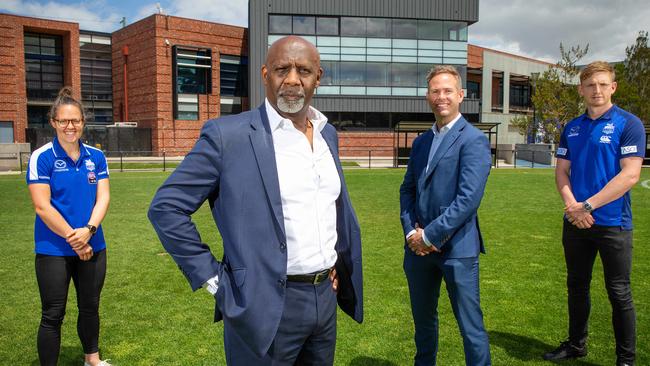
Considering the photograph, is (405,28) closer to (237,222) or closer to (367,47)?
(367,47)

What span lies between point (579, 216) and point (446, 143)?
4.27 feet

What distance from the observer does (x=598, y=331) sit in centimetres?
497

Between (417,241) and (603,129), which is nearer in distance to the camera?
(417,241)

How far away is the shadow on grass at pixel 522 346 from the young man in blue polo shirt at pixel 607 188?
664mm

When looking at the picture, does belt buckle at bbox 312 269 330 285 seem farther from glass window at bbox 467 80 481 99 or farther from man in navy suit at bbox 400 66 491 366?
glass window at bbox 467 80 481 99

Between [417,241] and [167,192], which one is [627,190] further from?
[167,192]

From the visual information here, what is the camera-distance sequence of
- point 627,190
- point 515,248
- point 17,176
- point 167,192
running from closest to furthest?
point 167,192 < point 627,190 < point 515,248 < point 17,176

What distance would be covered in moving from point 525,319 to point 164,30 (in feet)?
141

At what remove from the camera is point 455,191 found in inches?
138

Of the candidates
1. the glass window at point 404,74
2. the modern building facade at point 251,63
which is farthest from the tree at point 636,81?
the glass window at point 404,74

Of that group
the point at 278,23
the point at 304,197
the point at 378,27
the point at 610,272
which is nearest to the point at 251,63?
the point at 278,23

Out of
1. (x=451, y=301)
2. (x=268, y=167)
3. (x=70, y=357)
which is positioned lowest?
(x=70, y=357)

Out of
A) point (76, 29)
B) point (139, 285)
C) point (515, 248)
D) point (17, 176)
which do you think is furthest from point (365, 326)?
point (76, 29)

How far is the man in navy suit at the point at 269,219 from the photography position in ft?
7.34
